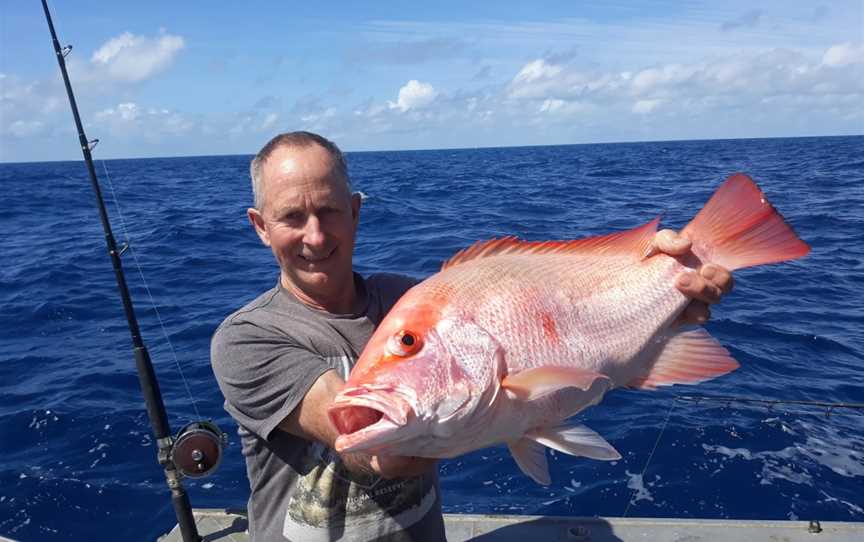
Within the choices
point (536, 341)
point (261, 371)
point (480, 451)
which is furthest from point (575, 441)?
point (480, 451)

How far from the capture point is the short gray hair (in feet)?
7.29

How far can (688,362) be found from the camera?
2348 mm

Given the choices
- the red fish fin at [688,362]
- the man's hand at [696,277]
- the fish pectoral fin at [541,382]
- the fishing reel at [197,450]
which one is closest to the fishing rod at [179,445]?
the fishing reel at [197,450]

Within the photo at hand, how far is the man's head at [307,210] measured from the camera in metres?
2.17

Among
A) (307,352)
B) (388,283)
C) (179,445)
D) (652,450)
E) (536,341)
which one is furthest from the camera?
(652,450)

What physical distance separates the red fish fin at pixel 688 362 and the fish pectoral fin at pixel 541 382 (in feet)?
1.93

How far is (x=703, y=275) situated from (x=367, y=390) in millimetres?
1370

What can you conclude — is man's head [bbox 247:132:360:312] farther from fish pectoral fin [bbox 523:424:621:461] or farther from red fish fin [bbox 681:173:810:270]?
red fish fin [bbox 681:173:810:270]

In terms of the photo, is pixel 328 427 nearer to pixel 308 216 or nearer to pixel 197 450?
pixel 308 216

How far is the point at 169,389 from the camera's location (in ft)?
23.7

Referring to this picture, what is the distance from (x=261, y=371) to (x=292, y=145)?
0.75 m

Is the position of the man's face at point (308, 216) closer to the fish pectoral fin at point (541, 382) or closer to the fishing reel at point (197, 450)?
the fish pectoral fin at point (541, 382)

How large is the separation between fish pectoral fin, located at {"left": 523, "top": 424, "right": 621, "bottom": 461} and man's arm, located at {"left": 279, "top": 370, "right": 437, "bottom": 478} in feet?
1.13

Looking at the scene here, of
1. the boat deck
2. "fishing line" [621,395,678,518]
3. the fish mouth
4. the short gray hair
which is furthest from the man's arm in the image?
"fishing line" [621,395,678,518]
